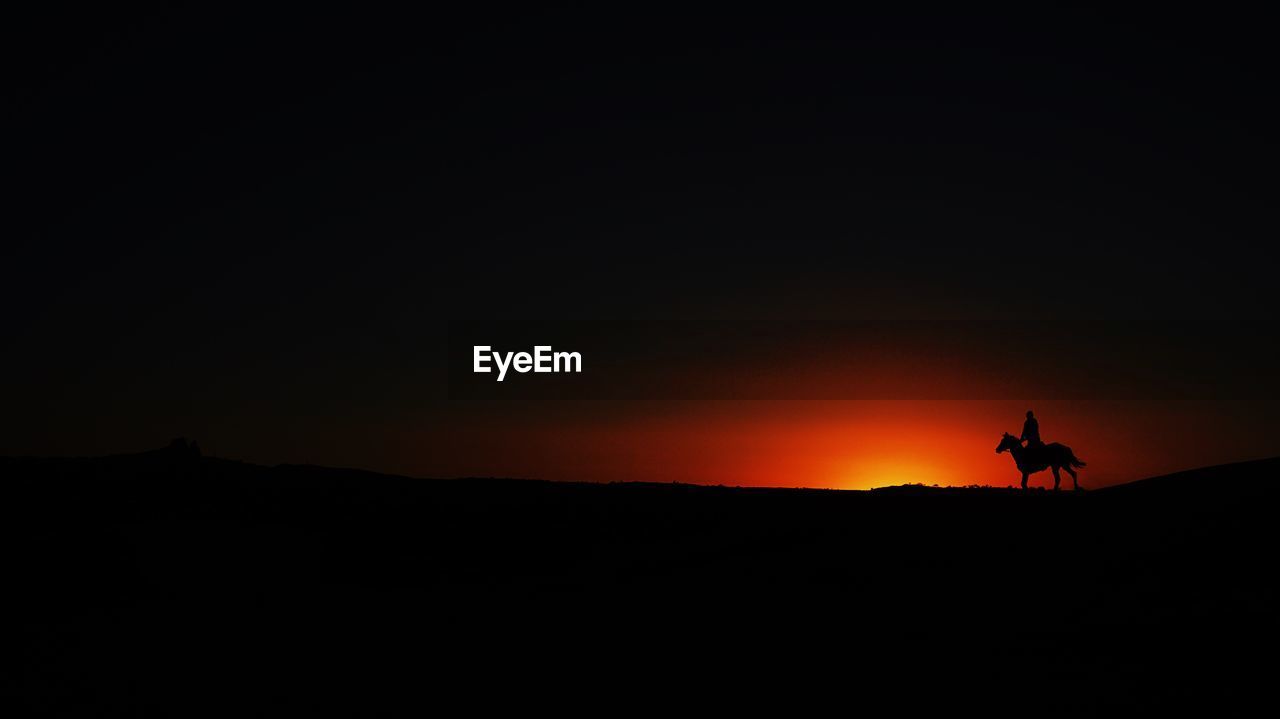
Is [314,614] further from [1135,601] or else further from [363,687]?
[1135,601]

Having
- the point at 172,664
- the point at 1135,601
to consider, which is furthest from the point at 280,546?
the point at 1135,601

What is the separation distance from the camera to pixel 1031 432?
3441cm

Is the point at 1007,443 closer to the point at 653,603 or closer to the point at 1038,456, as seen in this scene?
the point at 1038,456

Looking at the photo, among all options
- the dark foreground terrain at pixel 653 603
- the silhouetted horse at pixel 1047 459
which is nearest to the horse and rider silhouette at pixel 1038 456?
the silhouetted horse at pixel 1047 459

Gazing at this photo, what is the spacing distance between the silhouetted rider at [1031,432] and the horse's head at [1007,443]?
0.36 m

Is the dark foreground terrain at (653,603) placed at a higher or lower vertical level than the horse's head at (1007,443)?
lower

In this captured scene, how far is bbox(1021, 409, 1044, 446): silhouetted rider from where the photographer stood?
3434cm

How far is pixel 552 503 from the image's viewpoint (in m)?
27.6

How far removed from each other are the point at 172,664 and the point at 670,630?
7.14m

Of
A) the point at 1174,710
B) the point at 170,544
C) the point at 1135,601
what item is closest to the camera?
the point at 1174,710

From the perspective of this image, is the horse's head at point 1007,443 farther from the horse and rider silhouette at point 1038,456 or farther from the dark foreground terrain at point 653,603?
the dark foreground terrain at point 653,603

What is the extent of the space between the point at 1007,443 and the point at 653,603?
21.2m

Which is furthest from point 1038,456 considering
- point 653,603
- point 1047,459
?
point 653,603

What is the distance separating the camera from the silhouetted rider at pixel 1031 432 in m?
34.3
